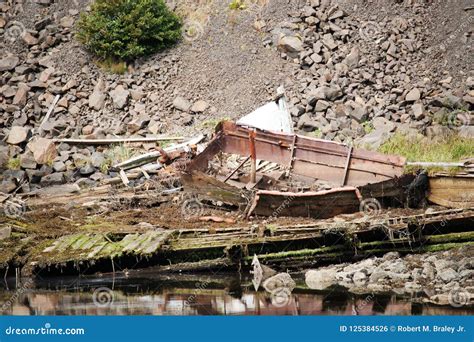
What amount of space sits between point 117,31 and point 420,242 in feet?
45.7

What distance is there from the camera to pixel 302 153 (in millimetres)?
21141

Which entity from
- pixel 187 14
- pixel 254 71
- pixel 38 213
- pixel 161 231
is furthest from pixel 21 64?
pixel 161 231

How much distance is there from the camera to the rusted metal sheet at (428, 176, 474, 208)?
19.1 meters

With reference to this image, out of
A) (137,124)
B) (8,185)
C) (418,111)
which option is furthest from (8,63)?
(418,111)

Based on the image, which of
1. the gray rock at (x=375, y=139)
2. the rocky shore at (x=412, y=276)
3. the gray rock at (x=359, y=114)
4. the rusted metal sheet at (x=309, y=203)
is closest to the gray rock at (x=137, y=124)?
the gray rock at (x=359, y=114)

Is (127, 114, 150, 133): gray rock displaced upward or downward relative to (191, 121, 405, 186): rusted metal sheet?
upward

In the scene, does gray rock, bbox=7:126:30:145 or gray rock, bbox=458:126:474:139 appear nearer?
gray rock, bbox=458:126:474:139

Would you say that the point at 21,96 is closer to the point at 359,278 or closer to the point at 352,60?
the point at 352,60

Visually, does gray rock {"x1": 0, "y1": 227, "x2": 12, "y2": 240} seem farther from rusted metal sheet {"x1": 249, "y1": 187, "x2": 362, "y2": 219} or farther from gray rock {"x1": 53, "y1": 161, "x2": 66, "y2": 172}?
gray rock {"x1": 53, "y1": 161, "x2": 66, "y2": 172}

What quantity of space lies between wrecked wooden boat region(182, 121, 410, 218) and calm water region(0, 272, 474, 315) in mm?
2670

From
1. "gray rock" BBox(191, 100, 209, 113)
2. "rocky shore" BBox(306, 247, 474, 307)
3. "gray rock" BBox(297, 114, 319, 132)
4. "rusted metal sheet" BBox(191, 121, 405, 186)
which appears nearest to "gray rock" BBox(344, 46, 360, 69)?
"gray rock" BBox(297, 114, 319, 132)

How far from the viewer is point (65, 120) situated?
87.9 feet

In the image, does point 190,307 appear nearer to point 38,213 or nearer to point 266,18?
point 38,213

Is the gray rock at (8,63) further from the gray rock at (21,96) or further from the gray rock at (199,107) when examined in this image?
the gray rock at (199,107)
